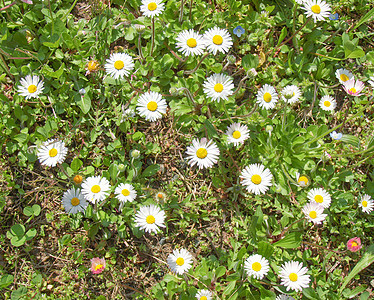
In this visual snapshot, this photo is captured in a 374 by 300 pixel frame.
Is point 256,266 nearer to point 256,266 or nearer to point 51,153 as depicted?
point 256,266

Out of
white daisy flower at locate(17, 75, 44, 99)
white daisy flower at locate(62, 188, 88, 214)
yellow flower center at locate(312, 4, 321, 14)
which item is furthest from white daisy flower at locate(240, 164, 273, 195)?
white daisy flower at locate(17, 75, 44, 99)

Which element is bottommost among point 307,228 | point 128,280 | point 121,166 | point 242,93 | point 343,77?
point 128,280

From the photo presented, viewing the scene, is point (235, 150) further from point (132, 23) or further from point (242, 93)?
point (132, 23)

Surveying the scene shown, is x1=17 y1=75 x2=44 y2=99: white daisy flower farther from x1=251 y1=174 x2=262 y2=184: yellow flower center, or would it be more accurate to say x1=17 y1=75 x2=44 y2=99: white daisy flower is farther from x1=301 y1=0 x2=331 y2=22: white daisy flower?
x1=301 y1=0 x2=331 y2=22: white daisy flower

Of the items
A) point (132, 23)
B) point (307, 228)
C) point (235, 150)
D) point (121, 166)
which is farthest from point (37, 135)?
point (307, 228)

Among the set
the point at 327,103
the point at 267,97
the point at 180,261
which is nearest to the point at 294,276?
the point at 180,261

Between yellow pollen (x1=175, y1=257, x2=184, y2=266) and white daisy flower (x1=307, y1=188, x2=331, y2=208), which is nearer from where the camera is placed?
yellow pollen (x1=175, y1=257, x2=184, y2=266)

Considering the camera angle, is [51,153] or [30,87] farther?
[30,87]
